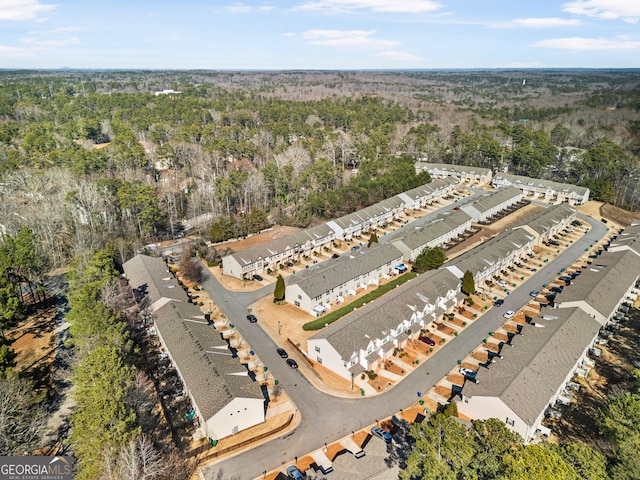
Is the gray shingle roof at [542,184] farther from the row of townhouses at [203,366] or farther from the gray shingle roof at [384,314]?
the row of townhouses at [203,366]

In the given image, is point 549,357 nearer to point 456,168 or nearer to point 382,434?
point 382,434

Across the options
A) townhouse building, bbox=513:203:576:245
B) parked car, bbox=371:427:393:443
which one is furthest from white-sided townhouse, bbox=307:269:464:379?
townhouse building, bbox=513:203:576:245

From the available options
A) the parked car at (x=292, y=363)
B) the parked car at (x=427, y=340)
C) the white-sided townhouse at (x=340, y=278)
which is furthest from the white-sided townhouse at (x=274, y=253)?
the parked car at (x=427, y=340)

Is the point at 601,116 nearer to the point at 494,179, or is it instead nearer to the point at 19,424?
the point at 494,179

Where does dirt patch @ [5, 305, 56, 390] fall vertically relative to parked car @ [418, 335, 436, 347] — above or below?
below

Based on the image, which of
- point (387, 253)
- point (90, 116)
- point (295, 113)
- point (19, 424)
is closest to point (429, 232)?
point (387, 253)

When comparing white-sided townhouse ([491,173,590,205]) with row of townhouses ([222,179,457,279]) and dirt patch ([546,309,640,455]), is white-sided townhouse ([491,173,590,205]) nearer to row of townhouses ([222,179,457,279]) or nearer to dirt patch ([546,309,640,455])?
row of townhouses ([222,179,457,279])

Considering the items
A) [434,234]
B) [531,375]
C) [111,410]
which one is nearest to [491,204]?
[434,234]
